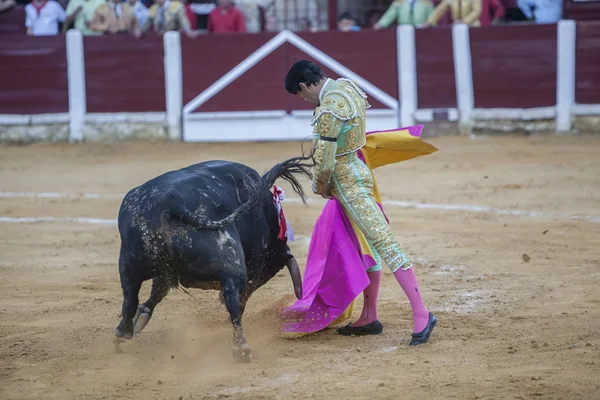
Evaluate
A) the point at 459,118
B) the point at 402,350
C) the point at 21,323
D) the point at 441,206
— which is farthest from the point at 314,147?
the point at 459,118

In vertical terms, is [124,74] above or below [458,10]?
below

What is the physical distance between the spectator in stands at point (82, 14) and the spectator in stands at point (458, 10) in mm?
4001

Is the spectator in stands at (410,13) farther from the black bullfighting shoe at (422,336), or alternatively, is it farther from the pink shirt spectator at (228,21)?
the black bullfighting shoe at (422,336)

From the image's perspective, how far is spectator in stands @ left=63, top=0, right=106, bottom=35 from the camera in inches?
443

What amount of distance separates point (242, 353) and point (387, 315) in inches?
40.5

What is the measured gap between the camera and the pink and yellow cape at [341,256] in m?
4.23

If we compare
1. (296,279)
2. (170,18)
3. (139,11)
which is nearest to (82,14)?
(139,11)

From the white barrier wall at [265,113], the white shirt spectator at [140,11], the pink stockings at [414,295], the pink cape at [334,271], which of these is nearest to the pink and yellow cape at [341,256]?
the pink cape at [334,271]

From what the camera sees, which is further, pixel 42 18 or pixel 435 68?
pixel 42 18

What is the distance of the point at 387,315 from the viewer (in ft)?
15.1

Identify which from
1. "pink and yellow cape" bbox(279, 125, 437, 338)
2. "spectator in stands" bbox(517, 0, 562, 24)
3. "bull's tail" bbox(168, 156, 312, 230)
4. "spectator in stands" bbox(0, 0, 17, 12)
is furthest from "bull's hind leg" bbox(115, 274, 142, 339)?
"spectator in stands" bbox(0, 0, 17, 12)

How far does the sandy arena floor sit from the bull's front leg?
65mm

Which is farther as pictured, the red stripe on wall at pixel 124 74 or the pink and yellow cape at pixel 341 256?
the red stripe on wall at pixel 124 74

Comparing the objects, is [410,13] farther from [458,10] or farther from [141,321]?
[141,321]
